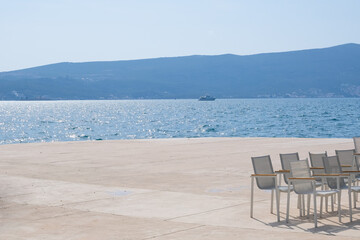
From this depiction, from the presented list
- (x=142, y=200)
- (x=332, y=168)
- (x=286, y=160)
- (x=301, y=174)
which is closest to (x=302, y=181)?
(x=301, y=174)

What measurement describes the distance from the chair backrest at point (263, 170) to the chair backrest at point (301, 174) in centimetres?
63

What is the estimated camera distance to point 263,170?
10633mm

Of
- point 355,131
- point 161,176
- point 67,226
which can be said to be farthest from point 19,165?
point 355,131

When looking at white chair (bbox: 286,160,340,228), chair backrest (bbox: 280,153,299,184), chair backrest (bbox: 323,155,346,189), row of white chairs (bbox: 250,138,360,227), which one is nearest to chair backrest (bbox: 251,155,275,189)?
row of white chairs (bbox: 250,138,360,227)

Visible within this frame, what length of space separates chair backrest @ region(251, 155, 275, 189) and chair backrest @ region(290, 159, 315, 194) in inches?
24.8

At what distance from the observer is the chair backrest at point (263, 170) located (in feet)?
34.5

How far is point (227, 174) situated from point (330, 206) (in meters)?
5.19

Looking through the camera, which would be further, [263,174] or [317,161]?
[317,161]

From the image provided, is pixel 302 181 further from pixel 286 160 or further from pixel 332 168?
pixel 332 168

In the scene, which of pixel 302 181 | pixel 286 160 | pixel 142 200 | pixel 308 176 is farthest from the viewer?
pixel 142 200

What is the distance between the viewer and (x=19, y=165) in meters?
18.9

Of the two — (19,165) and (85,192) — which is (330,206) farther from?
(19,165)

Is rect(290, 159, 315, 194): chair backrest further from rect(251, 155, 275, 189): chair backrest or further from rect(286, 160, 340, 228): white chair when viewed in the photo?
rect(251, 155, 275, 189): chair backrest

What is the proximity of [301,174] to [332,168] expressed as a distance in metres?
1.31
